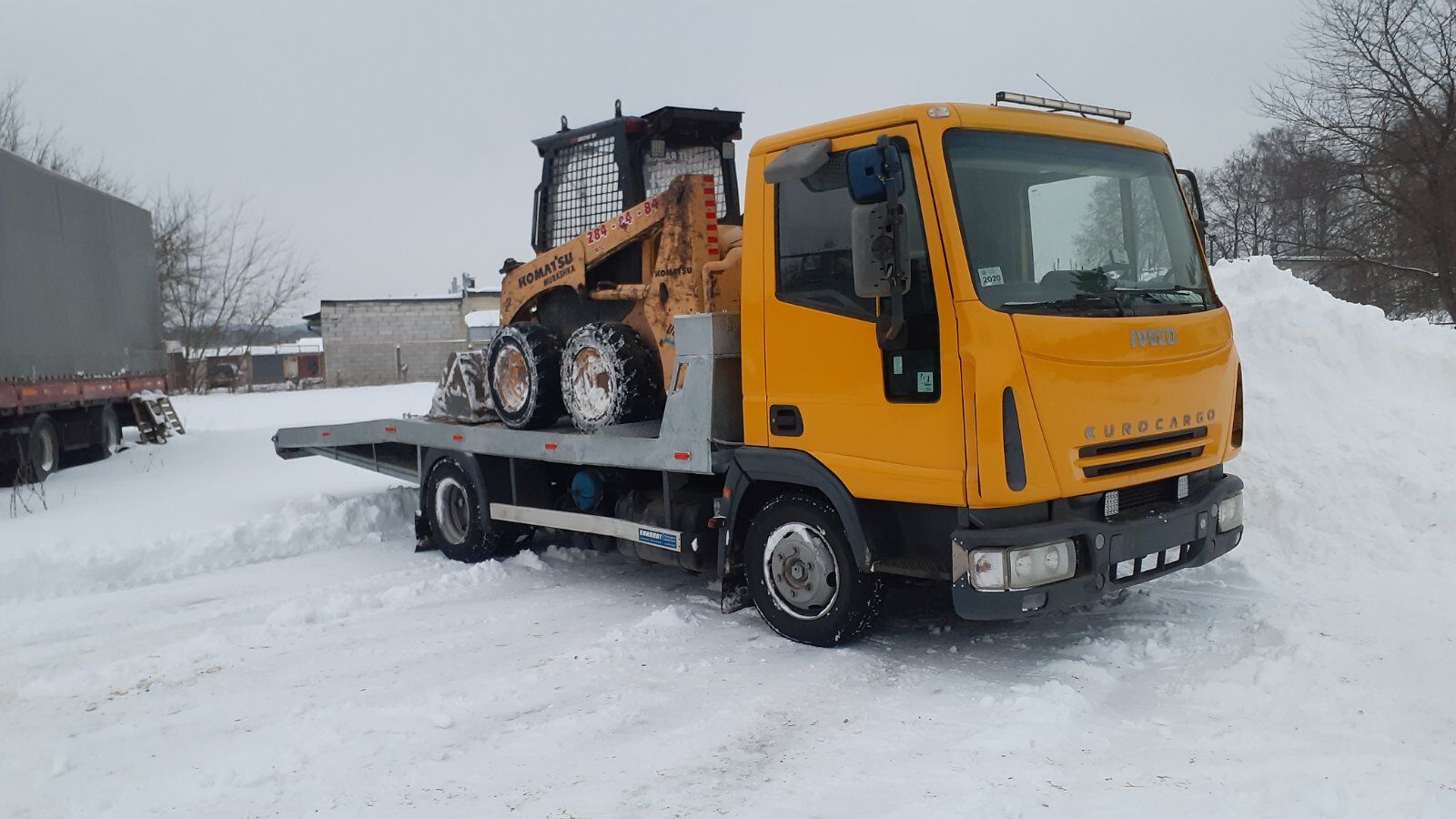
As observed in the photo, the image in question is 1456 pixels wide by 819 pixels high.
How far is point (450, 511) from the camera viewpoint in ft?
27.8

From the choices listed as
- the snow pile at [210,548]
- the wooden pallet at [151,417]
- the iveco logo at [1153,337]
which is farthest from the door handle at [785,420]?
the wooden pallet at [151,417]

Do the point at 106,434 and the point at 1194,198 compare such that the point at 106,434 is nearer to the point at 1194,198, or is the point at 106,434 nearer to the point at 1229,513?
the point at 1194,198

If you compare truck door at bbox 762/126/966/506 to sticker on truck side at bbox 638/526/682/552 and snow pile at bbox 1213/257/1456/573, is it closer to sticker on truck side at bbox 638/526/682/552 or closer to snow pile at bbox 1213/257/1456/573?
sticker on truck side at bbox 638/526/682/552

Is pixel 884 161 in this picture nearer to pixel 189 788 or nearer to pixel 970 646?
pixel 970 646

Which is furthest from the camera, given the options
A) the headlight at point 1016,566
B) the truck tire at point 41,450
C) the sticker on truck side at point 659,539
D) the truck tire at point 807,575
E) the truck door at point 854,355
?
the truck tire at point 41,450

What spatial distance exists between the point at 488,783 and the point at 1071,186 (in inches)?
154

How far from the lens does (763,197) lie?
5637mm

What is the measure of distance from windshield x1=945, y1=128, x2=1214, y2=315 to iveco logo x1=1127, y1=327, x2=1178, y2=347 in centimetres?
11

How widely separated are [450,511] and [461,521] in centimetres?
14

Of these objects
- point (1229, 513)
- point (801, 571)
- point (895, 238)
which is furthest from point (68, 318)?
point (1229, 513)

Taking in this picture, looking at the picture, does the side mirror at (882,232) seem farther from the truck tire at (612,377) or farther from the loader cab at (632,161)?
the loader cab at (632,161)

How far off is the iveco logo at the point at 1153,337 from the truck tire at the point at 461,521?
490 cm

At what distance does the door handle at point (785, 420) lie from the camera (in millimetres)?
5469

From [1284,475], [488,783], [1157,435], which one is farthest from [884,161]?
[1284,475]
